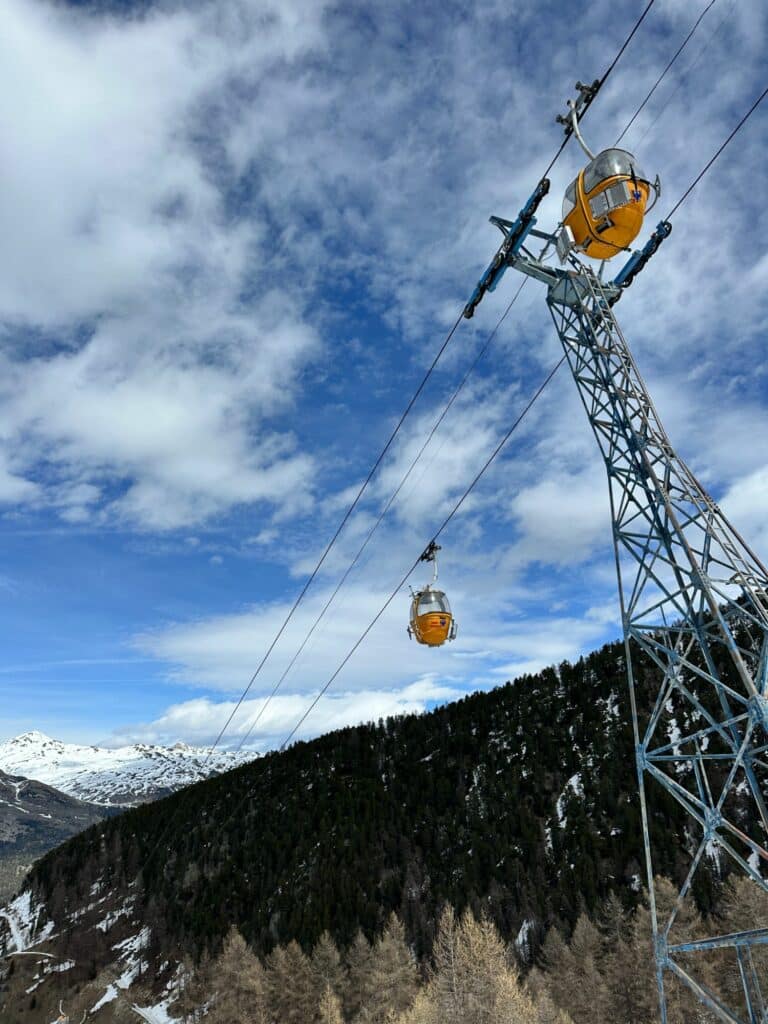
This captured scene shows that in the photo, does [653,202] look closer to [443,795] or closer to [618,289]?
[618,289]

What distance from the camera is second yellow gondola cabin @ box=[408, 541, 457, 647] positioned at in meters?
25.3

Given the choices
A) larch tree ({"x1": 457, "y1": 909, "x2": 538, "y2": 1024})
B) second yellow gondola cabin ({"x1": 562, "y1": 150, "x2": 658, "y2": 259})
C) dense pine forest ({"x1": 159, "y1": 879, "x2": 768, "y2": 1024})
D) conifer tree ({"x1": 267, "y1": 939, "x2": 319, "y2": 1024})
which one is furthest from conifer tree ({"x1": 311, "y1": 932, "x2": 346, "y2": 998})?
second yellow gondola cabin ({"x1": 562, "y1": 150, "x2": 658, "y2": 259})

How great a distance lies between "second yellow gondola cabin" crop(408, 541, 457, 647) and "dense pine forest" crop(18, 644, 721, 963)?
63913 mm

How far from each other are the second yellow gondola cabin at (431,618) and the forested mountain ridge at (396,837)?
64164mm

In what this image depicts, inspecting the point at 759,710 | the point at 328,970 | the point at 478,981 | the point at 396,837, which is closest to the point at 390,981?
the point at 328,970

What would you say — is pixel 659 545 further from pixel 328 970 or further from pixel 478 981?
pixel 328 970

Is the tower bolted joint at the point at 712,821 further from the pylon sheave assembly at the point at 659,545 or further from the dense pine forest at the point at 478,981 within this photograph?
the dense pine forest at the point at 478,981

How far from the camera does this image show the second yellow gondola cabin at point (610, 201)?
46.6 ft

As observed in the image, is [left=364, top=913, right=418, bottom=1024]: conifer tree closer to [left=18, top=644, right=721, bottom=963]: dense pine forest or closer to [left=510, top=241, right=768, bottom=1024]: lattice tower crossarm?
[left=18, top=644, right=721, bottom=963]: dense pine forest

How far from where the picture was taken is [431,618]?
2527 cm

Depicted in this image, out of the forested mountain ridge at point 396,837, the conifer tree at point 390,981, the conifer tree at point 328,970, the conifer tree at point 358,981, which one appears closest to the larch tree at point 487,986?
the conifer tree at point 390,981

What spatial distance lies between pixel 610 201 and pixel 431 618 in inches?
633

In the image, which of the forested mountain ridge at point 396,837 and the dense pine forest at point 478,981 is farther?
the forested mountain ridge at point 396,837

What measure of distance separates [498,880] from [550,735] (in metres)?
39.6
